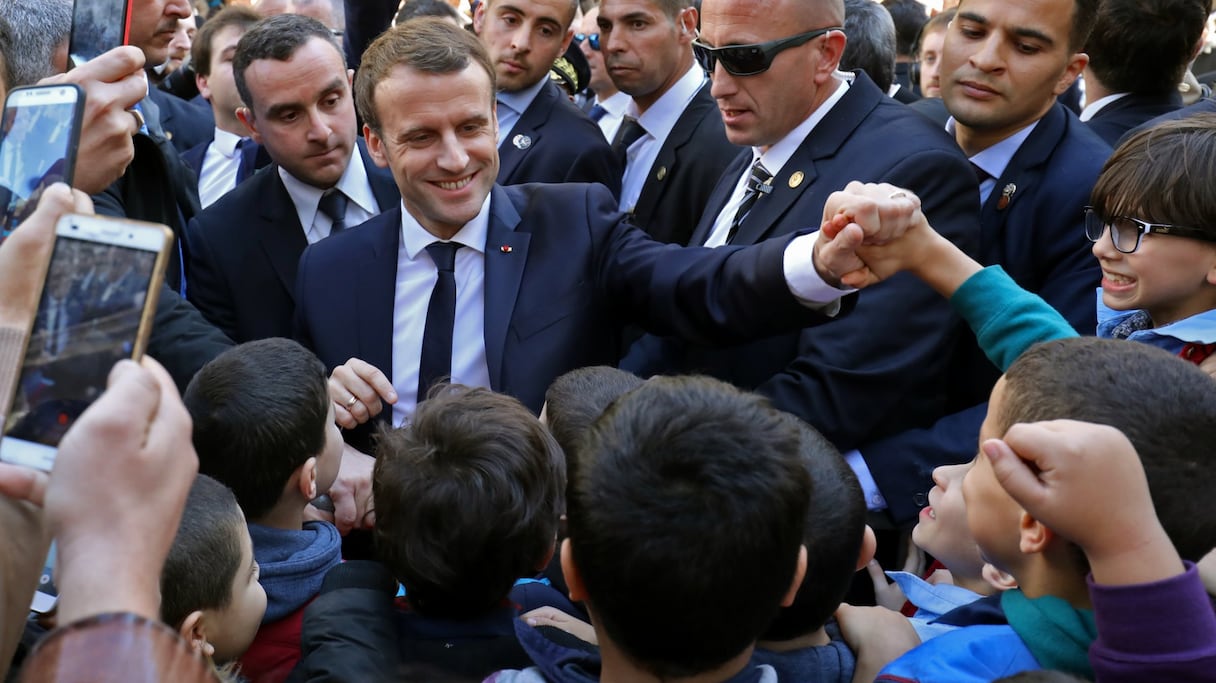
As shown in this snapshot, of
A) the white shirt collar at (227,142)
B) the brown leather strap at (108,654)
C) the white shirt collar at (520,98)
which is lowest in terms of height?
the white shirt collar at (227,142)

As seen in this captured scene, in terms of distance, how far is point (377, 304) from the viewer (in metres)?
3.21

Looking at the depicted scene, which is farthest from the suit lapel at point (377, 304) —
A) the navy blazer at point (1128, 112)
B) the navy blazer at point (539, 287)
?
the navy blazer at point (1128, 112)

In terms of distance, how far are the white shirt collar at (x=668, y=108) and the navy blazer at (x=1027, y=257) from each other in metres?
1.97

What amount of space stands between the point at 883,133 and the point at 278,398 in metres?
1.80

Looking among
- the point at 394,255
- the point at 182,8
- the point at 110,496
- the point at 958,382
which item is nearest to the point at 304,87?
the point at 182,8

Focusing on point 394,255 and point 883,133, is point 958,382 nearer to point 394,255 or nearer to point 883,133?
point 883,133

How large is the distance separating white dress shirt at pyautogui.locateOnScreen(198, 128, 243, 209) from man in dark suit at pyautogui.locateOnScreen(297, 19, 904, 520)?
2418mm

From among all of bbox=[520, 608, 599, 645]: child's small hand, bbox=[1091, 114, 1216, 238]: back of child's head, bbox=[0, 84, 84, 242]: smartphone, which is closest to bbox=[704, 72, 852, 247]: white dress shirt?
bbox=[1091, 114, 1216, 238]: back of child's head

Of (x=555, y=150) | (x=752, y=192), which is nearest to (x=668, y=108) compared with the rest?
(x=555, y=150)

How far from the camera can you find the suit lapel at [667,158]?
4.69m

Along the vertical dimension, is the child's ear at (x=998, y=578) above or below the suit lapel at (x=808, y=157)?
below

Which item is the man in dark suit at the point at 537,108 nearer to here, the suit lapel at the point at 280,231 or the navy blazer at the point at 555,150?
the navy blazer at the point at 555,150

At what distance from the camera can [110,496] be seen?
1168mm

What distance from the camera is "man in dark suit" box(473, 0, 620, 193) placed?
467 cm
